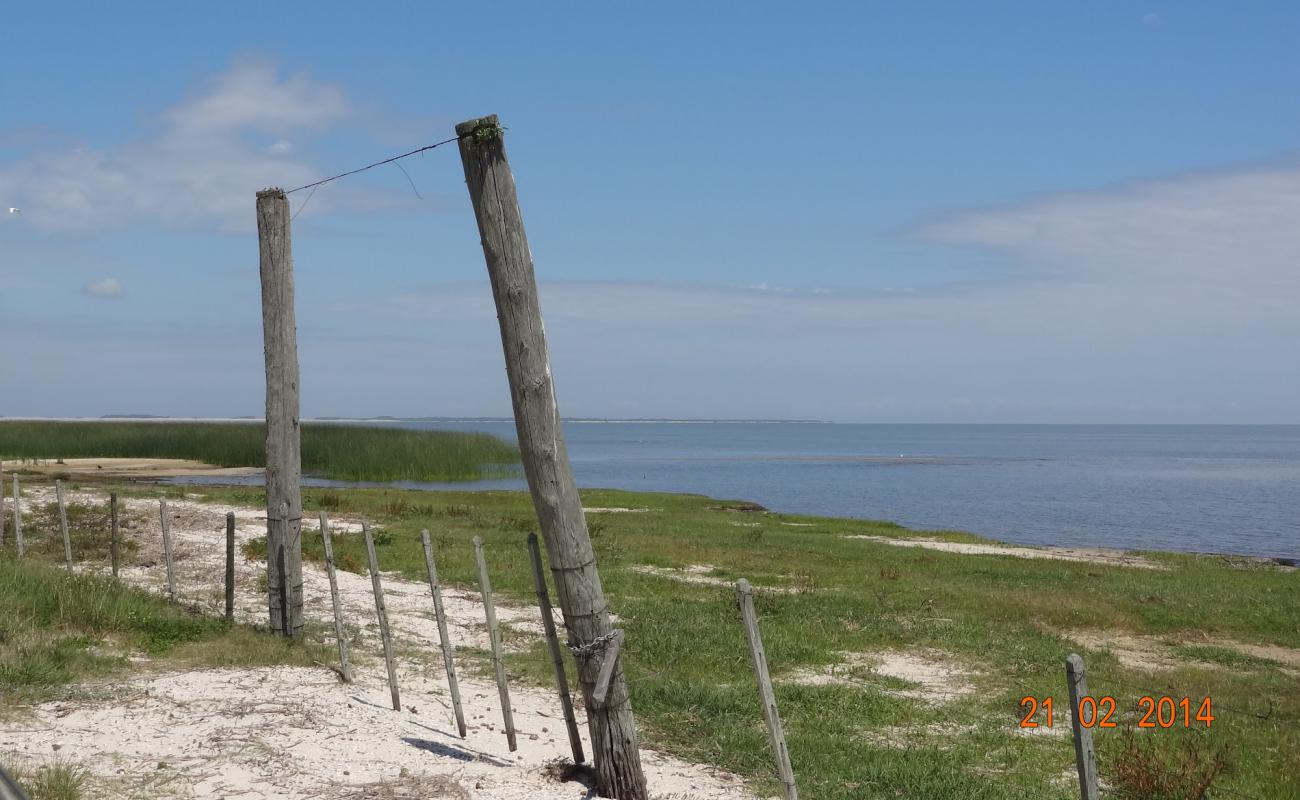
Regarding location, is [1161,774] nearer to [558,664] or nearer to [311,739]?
[558,664]

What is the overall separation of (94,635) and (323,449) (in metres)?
54.3

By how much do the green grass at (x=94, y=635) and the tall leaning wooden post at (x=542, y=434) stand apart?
15.5 feet

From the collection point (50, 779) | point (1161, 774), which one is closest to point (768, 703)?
point (1161, 774)

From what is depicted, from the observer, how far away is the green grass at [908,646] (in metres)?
9.10

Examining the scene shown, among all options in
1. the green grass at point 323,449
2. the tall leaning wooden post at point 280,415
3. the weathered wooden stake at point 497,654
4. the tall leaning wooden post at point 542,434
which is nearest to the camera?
the tall leaning wooden post at point 542,434

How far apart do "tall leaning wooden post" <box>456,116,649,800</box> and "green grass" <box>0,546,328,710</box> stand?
4728 mm

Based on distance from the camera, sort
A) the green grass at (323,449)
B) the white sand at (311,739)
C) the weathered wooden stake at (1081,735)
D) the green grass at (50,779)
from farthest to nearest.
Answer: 1. the green grass at (323,449)
2. the white sand at (311,739)
3. the green grass at (50,779)
4. the weathered wooden stake at (1081,735)

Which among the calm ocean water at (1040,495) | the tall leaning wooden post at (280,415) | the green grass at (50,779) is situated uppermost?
the tall leaning wooden post at (280,415)

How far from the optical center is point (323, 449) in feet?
210

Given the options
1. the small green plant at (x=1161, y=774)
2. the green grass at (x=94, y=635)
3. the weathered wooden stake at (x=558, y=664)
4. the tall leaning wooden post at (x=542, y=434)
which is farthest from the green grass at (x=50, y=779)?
the small green plant at (x=1161, y=774)

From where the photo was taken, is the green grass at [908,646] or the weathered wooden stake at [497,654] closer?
the weathered wooden stake at [497,654]

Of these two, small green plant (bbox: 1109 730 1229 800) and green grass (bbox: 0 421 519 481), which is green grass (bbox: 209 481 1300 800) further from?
green grass (bbox: 0 421 519 481)

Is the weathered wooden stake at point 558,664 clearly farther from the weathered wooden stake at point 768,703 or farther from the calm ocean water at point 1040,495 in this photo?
the calm ocean water at point 1040,495

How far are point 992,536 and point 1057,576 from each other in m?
20.6
